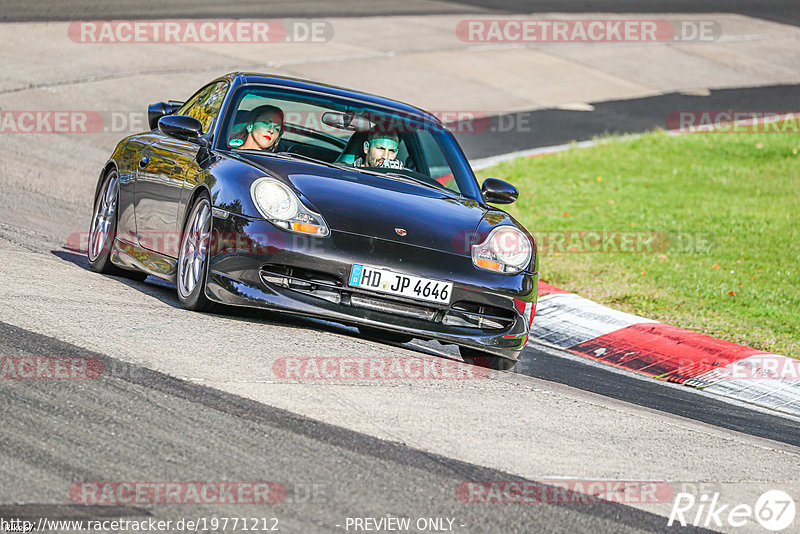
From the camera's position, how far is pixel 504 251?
22.1 ft

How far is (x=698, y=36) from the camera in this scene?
26.0 meters

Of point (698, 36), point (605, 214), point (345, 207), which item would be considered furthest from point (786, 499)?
point (698, 36)

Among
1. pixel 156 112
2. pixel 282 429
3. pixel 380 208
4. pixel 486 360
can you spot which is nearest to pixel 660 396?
pixel 486 360

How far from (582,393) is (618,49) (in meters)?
18.5

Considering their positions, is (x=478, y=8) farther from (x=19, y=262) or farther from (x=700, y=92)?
(x=19, y=262)

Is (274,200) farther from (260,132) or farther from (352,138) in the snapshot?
(352,138)

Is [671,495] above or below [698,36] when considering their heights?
below

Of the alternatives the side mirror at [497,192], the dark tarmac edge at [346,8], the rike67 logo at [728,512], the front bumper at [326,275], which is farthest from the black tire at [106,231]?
the dark tarmac edge at [346,8]

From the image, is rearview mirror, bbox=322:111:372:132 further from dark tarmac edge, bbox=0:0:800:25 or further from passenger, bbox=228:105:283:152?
dark tarmac edge, bbox=0:0:800:25

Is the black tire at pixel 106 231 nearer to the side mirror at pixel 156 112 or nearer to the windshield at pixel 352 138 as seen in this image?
the side mirror at pixel 156 112

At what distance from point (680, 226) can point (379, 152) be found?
18.2ft

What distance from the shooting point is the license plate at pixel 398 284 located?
246 inches

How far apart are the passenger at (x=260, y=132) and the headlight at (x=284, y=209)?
34.2 inches

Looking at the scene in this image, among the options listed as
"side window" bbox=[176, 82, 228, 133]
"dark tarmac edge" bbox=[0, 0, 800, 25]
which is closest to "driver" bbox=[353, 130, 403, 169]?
"side window" bbox=[176, 82, 228, 133]
